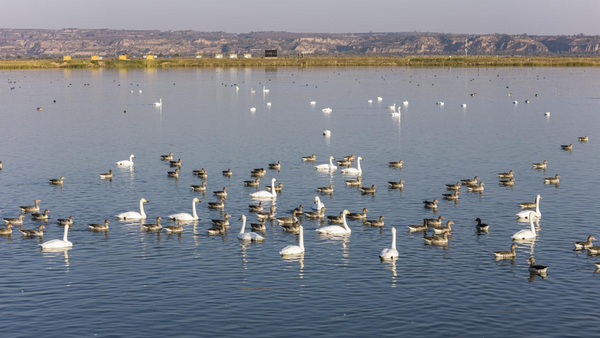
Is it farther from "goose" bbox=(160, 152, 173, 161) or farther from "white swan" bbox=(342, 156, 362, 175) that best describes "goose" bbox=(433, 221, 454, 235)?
"goose" bbox=(160, 152, 173, 161)

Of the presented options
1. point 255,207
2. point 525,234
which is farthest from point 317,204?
point 525,234

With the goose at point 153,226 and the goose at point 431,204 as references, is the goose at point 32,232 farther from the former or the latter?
the goose at point 431,204

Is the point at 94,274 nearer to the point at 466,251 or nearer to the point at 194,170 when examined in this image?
the point at 466,251

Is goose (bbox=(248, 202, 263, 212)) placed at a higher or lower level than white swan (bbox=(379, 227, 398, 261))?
higher

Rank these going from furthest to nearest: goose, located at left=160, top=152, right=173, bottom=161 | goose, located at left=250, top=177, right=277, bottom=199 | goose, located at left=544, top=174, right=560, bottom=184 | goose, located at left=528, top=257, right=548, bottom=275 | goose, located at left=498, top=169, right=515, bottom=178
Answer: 1. goose, located at left=160, top=152, right=173, bottom=161
2. goose, located at left=498, top=169, right=515, bottom=178
3. goose, located at left=544, top=174, right=560, bottom=184
4. goose, located at left=250, top=177, right=277, bottom=199
5. goose, located at left=528, top=257, right=548, bottom=275

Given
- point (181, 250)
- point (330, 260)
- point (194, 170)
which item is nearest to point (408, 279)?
point (330, 260)

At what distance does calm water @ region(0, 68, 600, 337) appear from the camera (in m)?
27.3

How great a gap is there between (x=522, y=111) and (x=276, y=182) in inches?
2125

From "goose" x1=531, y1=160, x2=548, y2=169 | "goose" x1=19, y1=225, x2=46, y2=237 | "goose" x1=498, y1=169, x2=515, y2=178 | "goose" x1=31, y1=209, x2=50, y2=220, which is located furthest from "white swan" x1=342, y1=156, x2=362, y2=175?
"goose" x1=19, y1=225, x2=46, y2=237

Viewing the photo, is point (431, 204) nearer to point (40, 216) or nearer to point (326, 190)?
point (326, 190)

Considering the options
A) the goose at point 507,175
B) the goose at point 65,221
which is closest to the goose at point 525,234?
the goose at point 507,175

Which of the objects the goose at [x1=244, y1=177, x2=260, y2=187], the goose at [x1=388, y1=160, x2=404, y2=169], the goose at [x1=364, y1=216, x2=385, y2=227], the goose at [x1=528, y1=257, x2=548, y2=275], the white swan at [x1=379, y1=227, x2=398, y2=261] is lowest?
the goose at [x1=528, y1=257, x2=548, y2=275]

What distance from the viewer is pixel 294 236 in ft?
125

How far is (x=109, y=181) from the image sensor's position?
52250 mm
